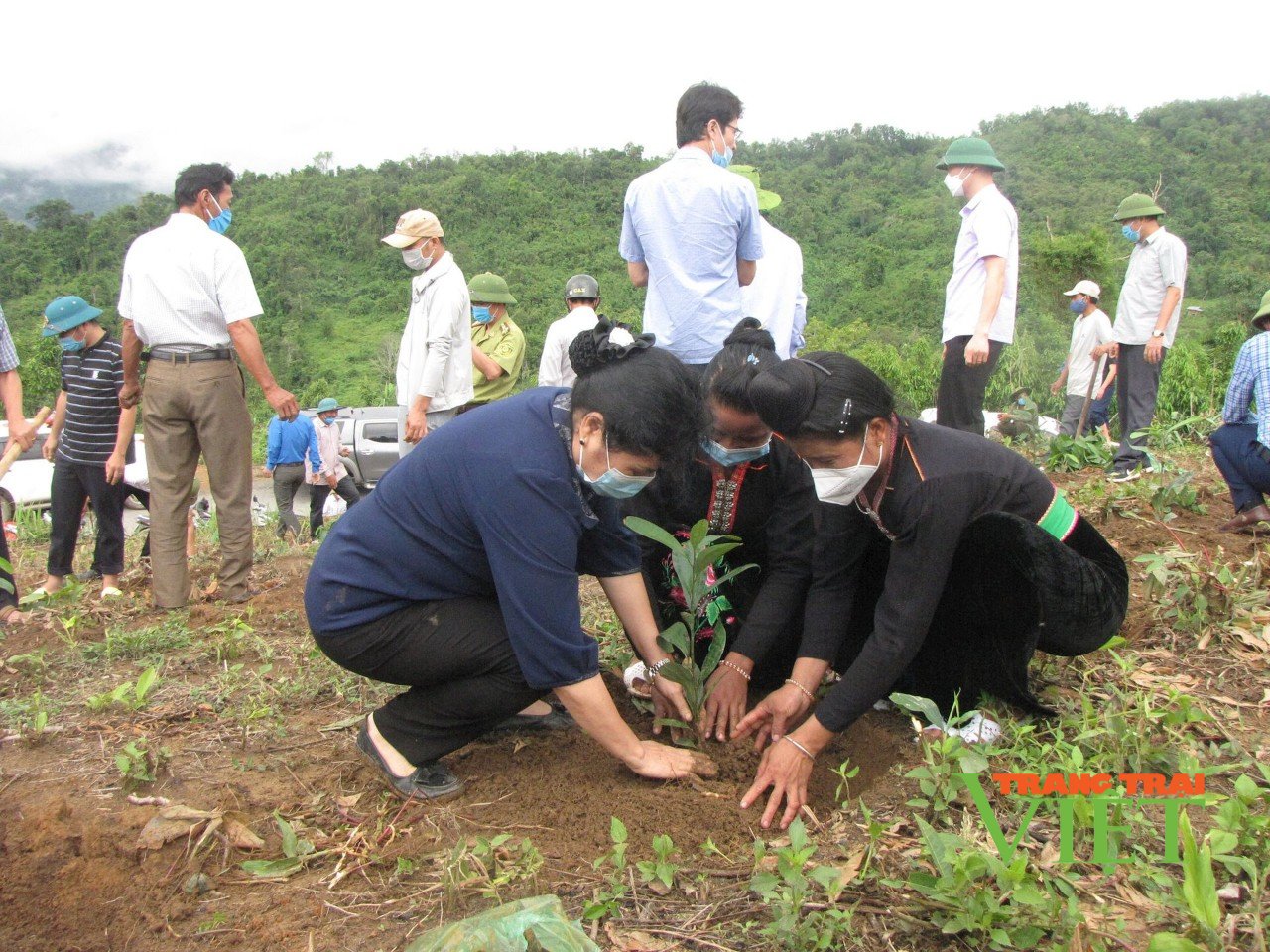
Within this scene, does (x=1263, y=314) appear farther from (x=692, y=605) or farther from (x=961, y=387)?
(x=692, y=605)

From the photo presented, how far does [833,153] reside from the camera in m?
49.2

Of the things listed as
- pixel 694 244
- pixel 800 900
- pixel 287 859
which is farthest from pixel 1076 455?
pixel 287 859

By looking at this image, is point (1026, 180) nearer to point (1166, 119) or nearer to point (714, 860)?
point (1166, 119)

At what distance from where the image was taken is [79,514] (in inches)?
178

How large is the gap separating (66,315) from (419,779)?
331 centimetres

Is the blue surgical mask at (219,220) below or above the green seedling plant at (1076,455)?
above

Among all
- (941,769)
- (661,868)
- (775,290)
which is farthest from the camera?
(775,290)

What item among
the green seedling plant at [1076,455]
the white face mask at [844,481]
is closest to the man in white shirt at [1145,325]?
the green seedling plant at [1076,455]

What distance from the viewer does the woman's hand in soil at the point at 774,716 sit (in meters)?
2.35

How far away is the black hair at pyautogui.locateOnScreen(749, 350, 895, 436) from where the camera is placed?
2002 mm

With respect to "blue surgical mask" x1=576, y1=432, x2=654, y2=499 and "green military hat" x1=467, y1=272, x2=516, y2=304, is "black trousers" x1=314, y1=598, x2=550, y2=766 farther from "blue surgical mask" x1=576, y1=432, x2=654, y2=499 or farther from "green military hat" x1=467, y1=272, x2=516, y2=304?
"green military hat" x1=467, y1=272, x2=516, y2=304

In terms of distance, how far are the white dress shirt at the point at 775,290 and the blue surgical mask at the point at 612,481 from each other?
1.94m

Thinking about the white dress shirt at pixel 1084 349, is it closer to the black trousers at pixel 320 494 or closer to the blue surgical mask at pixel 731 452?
the blue surgical mask at pixel 731 452

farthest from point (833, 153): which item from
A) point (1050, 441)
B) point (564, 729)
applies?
point (564, 729)
